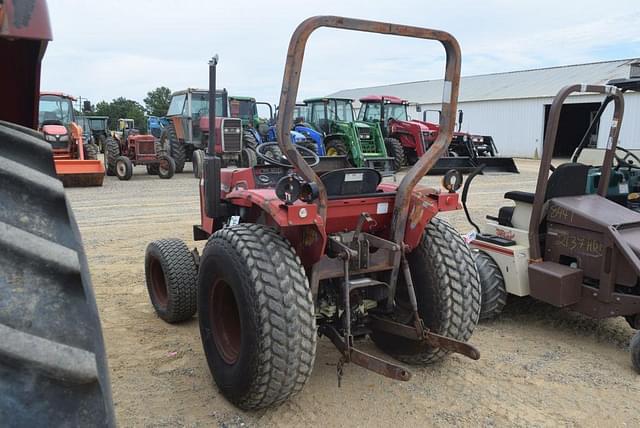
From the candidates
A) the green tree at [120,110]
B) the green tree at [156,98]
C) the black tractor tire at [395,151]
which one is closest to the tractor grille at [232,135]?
the black tractor tire at [395,151]

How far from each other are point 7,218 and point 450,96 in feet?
8.35

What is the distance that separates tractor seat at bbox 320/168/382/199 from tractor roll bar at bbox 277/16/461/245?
0.18m

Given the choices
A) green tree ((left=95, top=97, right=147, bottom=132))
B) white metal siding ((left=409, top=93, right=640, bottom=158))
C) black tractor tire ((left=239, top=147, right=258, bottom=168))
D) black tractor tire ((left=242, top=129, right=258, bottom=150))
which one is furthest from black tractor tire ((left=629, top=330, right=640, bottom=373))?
green tree ((left=95, top=97, right=147, bottom=132))

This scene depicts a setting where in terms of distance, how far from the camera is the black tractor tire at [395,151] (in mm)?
16531

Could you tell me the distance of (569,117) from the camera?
100 ft

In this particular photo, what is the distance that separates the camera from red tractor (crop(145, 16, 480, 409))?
111 inches

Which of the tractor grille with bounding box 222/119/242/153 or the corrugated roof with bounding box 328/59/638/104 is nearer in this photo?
the tractor grille with bounding box 222/119/242/153

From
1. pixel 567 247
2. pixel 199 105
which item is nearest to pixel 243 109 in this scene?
pixel 199 105

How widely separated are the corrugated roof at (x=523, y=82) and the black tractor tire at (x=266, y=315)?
26631 millimetres

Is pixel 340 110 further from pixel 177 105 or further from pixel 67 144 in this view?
pixel 67 144

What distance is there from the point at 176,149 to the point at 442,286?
44.2 ft

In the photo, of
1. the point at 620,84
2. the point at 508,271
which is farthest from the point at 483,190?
the point at 508,271

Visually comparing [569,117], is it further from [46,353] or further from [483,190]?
[46,353]

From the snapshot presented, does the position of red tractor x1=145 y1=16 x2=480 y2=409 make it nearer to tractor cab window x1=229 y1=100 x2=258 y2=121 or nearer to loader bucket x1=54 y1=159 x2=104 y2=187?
loader bucket x1=54 y1=159 x2=104 y2=187
